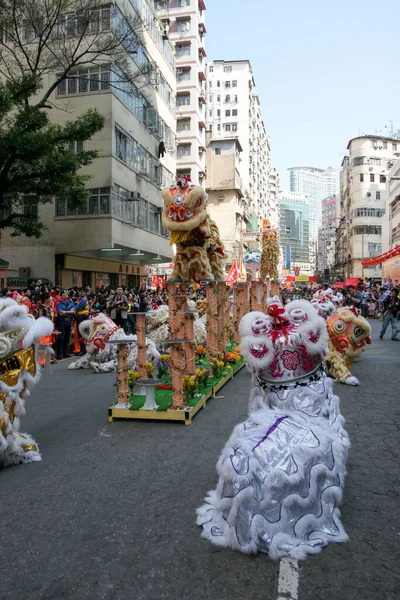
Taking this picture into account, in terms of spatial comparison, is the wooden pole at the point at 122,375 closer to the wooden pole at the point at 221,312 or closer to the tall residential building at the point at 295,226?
the wooden pole at the point at 221,312

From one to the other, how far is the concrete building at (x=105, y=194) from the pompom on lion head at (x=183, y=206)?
40.8 feet

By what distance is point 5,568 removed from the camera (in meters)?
3.03

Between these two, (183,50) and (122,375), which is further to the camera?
(183,50)

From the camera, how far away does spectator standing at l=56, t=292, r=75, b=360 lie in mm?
11992

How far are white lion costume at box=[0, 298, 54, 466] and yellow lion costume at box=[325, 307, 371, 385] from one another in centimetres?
567

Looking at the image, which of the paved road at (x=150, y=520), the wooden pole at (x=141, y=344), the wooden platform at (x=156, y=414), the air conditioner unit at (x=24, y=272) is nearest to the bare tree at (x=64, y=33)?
the air conditioner unit at (x=24, y=272)

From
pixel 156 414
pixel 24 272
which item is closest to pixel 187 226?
pixel 156 414

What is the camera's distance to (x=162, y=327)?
1112 centimetres

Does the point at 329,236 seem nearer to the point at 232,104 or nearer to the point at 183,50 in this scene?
the point at 232,104

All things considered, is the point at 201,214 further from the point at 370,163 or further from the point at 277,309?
the point at 370,163

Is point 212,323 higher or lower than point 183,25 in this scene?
lower

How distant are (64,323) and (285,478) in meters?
9.81

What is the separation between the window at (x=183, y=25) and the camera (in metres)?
43.5

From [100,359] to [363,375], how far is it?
539cm
